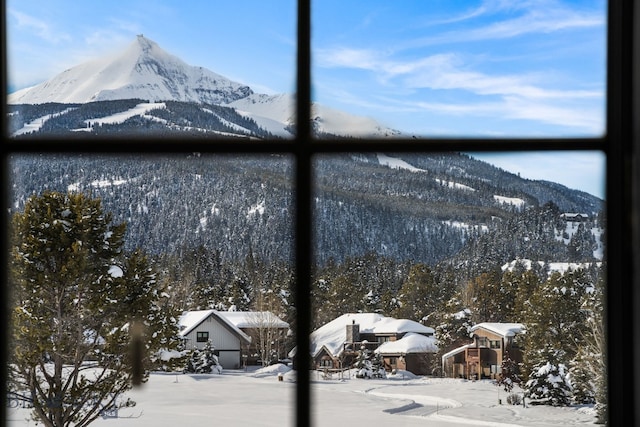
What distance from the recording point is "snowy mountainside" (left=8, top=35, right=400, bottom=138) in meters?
1.33

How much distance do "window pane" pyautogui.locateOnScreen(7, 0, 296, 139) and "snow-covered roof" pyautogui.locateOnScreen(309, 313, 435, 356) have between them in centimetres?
37

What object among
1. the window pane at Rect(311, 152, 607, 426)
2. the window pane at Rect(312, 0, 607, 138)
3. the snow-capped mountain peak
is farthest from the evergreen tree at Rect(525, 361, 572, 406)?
the snow-capped mountain peak

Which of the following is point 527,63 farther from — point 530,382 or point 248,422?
point 248,422

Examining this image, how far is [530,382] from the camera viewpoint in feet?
4.42

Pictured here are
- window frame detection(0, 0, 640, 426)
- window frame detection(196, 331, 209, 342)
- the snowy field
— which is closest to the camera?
window frame detection(0, 0, 640, 426)

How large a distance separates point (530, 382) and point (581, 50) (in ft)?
2.07

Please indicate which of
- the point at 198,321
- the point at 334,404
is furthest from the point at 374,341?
the point at 198,321

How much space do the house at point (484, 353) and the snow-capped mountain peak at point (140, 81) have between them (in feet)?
2.12

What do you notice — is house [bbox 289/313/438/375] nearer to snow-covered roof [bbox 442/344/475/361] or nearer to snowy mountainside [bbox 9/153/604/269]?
snow-covered roof [bbox 442/344/475/361]

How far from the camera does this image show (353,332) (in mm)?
1328

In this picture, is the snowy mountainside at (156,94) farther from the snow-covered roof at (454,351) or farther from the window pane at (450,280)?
the snow-covered roof at (454,351)

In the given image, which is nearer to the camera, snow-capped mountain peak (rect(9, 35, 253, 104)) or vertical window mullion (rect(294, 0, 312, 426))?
vertical window mullion (rect(294, 0, 312, 426))

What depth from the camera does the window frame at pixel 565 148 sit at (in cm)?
110

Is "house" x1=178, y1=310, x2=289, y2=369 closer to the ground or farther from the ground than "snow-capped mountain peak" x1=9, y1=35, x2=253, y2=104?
closer to the ground
